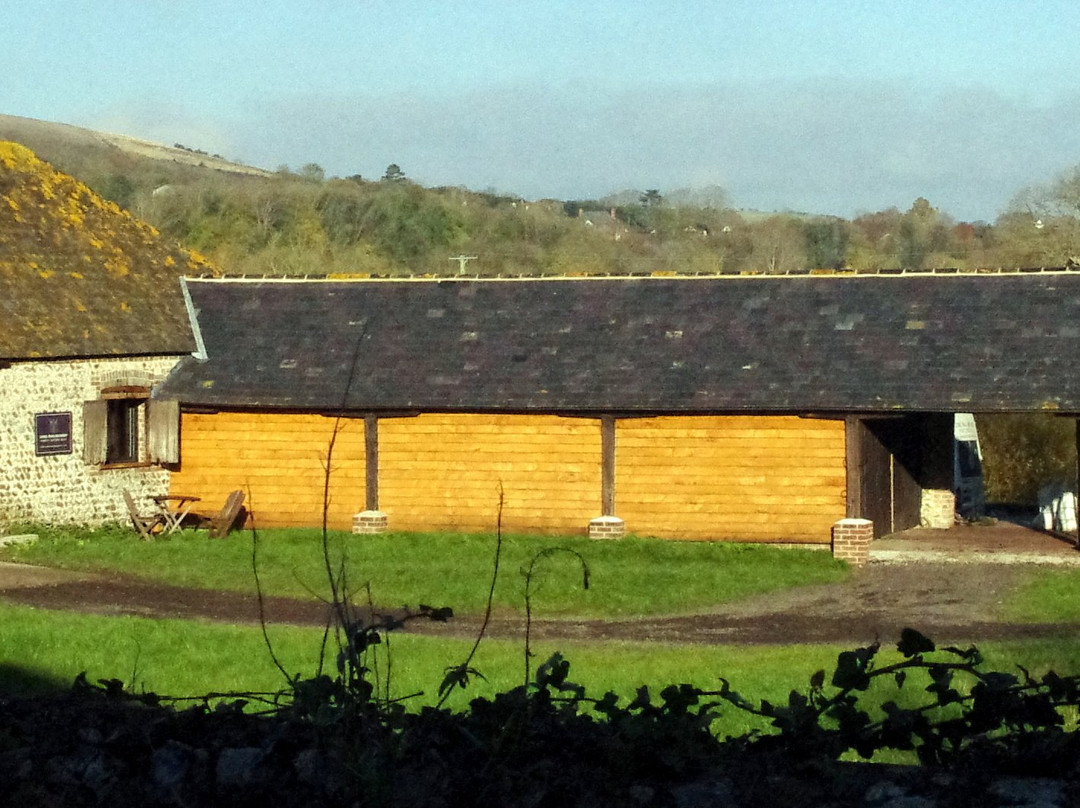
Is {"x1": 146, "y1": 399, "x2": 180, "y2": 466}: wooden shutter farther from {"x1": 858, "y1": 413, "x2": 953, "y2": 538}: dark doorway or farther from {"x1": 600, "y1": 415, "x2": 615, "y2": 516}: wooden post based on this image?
{"x1": 858, "y1": 413, "x2": 953, "y2": 538}: dark doorway

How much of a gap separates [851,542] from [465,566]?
5676 millimetres

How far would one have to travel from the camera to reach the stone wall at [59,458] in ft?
75.3

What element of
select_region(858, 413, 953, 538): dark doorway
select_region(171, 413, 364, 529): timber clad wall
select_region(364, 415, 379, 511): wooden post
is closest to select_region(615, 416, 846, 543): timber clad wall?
select_region(858, 413, 953, 538): dark doorway

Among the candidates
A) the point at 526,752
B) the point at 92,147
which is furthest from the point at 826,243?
the point at 526,752

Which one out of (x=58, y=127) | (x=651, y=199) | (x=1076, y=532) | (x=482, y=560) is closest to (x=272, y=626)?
(x=482, y=560)

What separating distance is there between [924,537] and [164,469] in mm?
12758

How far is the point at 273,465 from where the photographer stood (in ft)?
82.2

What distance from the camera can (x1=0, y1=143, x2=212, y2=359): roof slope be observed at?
23.5 m

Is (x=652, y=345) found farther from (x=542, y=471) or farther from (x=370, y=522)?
(x=370, y=522)

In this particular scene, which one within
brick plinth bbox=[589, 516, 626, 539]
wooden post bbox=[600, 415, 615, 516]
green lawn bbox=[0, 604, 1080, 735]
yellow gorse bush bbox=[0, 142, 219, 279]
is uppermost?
yellow gorse bush bbox=[0, 142, 219, 279]

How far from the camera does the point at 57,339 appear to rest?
77.0 ft

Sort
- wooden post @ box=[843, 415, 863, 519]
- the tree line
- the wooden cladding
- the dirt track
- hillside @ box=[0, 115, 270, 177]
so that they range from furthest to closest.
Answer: hillside @ box=[0, 115, 270, 177]
the tree line
the wooden cladding
wooden post @ box=[843, 415, 863, 519]
the dirt track

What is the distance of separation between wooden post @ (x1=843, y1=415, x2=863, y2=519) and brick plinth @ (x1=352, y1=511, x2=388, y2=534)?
24.1ft

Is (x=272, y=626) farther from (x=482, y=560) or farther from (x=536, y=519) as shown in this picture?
(x=536, y=519)
